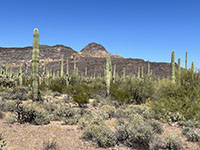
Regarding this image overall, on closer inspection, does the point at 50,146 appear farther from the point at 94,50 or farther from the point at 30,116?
the point at 94,50

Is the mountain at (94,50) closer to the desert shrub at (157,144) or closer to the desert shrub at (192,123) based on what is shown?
the desert shrub at (192,123)

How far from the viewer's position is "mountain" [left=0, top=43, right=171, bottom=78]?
69.2 meters

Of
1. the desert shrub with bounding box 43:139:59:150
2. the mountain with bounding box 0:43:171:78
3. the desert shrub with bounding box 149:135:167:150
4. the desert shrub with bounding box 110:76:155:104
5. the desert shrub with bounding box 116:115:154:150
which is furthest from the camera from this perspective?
the mountain with bounding box 0:43:171:78

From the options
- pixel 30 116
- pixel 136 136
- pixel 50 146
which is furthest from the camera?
pixel 30 116

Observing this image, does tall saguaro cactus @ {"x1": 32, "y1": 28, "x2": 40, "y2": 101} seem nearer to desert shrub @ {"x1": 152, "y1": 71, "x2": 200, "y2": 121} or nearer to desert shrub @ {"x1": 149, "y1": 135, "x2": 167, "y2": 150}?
desert shrub @ {"x1": 152, "y1": 71, "x2": 200, "y2": 121}

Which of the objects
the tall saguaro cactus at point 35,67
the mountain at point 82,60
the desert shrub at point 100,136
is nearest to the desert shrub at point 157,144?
the desert shrub at point 100,136

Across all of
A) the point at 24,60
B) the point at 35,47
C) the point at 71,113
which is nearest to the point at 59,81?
the point at 35,47

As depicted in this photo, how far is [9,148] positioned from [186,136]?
5.26 meters

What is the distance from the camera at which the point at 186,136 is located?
665 centimetres

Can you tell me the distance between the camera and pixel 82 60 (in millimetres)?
84312

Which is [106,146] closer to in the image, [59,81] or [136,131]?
[136,131]

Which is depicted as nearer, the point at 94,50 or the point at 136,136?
the point at 136,136

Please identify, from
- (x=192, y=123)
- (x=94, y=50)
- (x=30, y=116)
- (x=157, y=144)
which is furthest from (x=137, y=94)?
(x=94, y=50)

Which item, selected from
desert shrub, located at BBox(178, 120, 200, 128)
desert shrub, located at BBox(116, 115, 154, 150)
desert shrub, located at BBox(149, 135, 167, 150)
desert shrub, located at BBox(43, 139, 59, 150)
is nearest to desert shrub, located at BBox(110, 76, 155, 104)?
desert shrub, located at BBox(178, 120, 200, 128)
